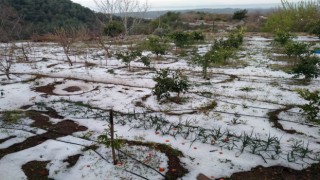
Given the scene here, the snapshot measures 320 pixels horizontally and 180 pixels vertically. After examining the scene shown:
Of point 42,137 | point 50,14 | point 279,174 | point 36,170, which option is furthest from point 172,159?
point 50,14

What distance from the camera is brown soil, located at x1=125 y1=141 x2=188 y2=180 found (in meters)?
3.29

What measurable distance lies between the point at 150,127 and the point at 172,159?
38.0 inches

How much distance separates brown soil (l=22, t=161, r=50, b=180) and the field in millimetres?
12

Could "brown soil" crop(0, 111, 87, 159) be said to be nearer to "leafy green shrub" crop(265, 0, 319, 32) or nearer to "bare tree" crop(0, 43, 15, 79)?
"bare tree" crop(0, 43, 15, 79)

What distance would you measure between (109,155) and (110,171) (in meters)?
0.36

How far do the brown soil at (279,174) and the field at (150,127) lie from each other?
75 millimetres

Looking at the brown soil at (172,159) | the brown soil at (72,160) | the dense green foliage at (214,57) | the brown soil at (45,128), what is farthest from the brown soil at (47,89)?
the dense green foliage at (214,57)

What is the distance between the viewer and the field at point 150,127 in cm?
346

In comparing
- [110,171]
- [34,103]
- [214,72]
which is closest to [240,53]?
[214,72]

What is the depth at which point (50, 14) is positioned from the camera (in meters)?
25.4

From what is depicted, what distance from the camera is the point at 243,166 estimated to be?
11.2ft

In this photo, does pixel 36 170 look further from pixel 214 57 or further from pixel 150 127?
pixel 214 57

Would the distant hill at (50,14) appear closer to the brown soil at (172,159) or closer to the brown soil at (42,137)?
the brown soil at (42,137)

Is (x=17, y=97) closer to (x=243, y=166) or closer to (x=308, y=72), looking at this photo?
(x=243, y=166)
